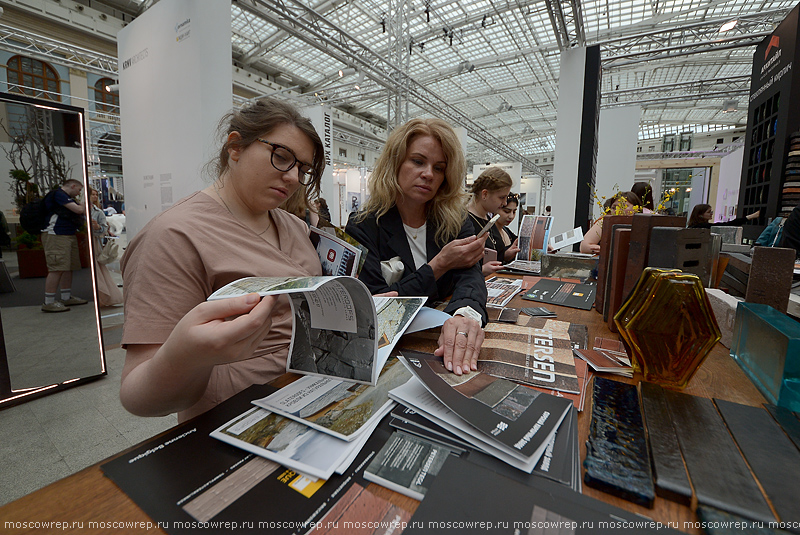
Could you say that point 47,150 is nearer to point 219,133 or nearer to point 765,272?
point 219,133

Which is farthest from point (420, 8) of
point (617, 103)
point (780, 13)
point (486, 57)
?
point (617, 103)

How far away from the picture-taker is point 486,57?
31.4 feet

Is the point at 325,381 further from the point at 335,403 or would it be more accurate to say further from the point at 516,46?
the point at 516,46

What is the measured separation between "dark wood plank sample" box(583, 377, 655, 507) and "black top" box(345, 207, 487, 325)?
0.56 meters

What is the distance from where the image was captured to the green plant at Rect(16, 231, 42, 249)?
2148mm

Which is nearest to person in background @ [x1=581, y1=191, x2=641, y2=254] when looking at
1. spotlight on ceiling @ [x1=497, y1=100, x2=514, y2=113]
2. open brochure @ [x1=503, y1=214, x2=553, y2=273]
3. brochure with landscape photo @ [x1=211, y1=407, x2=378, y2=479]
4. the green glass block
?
open brochure @ [x1=503, y1=214, x2=553, y2=273]

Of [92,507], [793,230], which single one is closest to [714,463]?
[92,507]

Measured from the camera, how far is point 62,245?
2285 mm

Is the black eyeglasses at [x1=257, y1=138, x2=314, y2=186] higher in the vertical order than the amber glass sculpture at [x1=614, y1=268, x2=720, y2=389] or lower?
higher

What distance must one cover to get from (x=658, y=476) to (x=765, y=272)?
2.64 ft

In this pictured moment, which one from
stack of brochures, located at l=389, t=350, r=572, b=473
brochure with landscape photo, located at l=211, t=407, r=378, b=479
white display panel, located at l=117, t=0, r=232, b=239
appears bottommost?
brochure with landscape photo, located at l=211, t=407, r=378, b=479

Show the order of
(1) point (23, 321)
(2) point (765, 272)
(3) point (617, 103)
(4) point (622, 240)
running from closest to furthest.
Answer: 1. (2) point (765, 272)
2. (4) point (622, 240)
3. (1) point (23, 321)
4. (3) point (617, 103)

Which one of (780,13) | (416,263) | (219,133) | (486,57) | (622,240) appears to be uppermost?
(486,57)

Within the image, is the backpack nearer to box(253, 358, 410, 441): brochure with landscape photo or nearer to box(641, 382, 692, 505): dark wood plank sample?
box(253, 358, 410, 441): brochure with landscape photo
